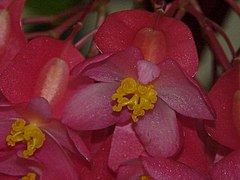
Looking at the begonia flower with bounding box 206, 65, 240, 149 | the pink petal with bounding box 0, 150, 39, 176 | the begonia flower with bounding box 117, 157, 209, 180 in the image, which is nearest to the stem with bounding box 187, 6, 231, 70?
the begonia flower with bounding box 206, 65, 240, 149

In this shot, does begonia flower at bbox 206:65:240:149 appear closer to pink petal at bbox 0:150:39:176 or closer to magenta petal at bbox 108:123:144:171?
magenta petal at bbox 108:123:144:171

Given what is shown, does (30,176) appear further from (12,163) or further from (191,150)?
(191,150)

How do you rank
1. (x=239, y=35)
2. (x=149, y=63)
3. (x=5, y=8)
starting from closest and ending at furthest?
(x=149, y=63), (x=5, y=8), (x=239, y=35)

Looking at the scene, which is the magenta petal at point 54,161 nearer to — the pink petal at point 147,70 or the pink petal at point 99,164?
the pink petal at point 99,164

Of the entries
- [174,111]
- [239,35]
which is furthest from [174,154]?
[239,35]

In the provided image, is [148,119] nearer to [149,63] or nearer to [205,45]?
[149,63]

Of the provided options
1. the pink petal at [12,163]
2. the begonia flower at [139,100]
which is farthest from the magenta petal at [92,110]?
the pink petal at [12,163]
